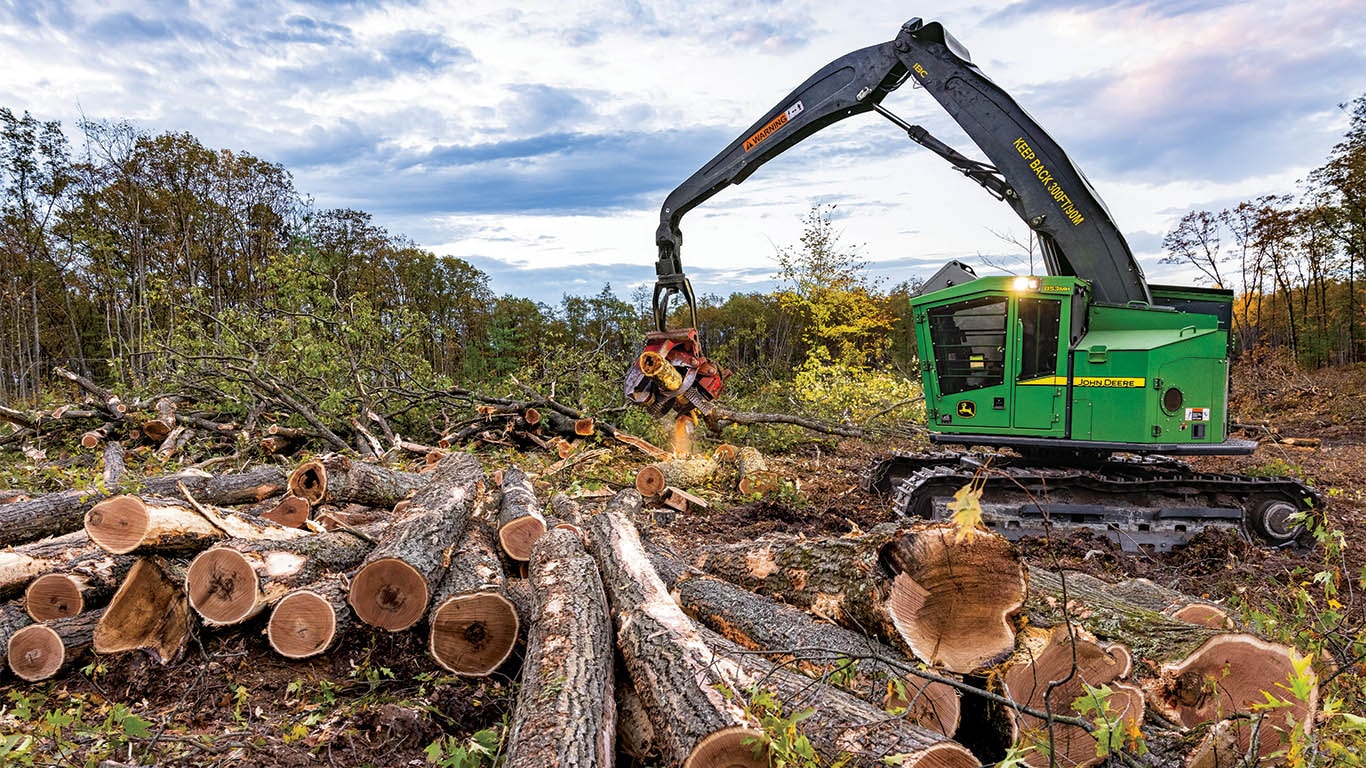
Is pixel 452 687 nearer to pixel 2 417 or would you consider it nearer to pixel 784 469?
pixel 784 469

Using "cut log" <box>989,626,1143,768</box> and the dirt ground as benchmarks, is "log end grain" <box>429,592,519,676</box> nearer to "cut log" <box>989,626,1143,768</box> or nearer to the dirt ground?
the dirt ground

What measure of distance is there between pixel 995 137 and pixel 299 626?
723 cm

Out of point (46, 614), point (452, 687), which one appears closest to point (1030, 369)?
point (452, 687)

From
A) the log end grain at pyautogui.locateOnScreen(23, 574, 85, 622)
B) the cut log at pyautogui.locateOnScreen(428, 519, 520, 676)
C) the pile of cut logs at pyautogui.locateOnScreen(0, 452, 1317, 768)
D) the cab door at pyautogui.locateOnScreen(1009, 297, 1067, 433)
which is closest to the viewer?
the pile of cut logs at pyautogui.locateOnScreen(0, 452, 1317, 768)

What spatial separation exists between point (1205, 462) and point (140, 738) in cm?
1389

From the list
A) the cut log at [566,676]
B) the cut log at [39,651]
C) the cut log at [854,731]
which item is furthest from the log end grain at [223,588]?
the cut log at [854,731]

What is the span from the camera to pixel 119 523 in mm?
4098

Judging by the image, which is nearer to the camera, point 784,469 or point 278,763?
point 278,763

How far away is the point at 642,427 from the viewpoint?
11344 millimetres

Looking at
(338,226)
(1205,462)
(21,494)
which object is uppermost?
(338,226)

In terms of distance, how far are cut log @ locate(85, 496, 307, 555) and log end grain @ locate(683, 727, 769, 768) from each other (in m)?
3.62

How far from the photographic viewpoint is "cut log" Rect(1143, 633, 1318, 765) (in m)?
2.29

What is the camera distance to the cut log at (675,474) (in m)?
8.15

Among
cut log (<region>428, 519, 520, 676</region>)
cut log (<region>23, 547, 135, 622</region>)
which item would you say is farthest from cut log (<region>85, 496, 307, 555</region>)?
cut log (<region>428, 519, 520, 676</region>)
